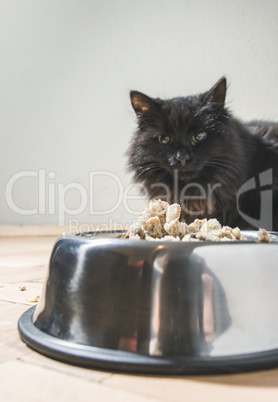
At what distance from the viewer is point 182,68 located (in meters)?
2.54

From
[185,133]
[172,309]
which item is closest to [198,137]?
[185,133]

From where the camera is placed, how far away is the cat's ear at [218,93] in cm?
135

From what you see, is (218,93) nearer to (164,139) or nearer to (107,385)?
(164,139)

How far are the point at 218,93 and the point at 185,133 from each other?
0.19m

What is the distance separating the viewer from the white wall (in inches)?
92.1

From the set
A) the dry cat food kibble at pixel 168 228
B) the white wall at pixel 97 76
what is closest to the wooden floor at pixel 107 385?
the dry cat food kibble at pixel 168 228

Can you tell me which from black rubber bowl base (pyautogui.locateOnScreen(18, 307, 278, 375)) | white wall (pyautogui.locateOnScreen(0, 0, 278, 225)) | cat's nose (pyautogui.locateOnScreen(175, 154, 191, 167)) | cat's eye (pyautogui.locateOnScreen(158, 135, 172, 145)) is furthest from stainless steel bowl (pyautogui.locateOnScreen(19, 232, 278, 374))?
white wall (pyautogui.locateOnScreen(0, 0, 278, 225))

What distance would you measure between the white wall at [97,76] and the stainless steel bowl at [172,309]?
1.98 meters

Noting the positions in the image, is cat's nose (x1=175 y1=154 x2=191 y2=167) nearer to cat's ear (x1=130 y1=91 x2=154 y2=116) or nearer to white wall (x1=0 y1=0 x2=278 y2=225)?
cat's ear (x1=130 y1=91 x2=154 y2=116)

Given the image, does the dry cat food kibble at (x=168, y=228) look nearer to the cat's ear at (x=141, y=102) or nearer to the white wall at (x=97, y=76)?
the cat's ear at (x=141, y=102)

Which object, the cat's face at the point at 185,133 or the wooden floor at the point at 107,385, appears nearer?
the wooden floor at the point at 107,385

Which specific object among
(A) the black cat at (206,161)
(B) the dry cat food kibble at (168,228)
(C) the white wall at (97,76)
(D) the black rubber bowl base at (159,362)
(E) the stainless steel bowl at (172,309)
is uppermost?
(C) the white wall at (97,76)

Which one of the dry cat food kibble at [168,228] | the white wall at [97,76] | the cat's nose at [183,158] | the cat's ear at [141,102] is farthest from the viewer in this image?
the white wall at [97,76]

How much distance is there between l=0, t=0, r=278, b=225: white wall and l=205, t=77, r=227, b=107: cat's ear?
3.41 ft
